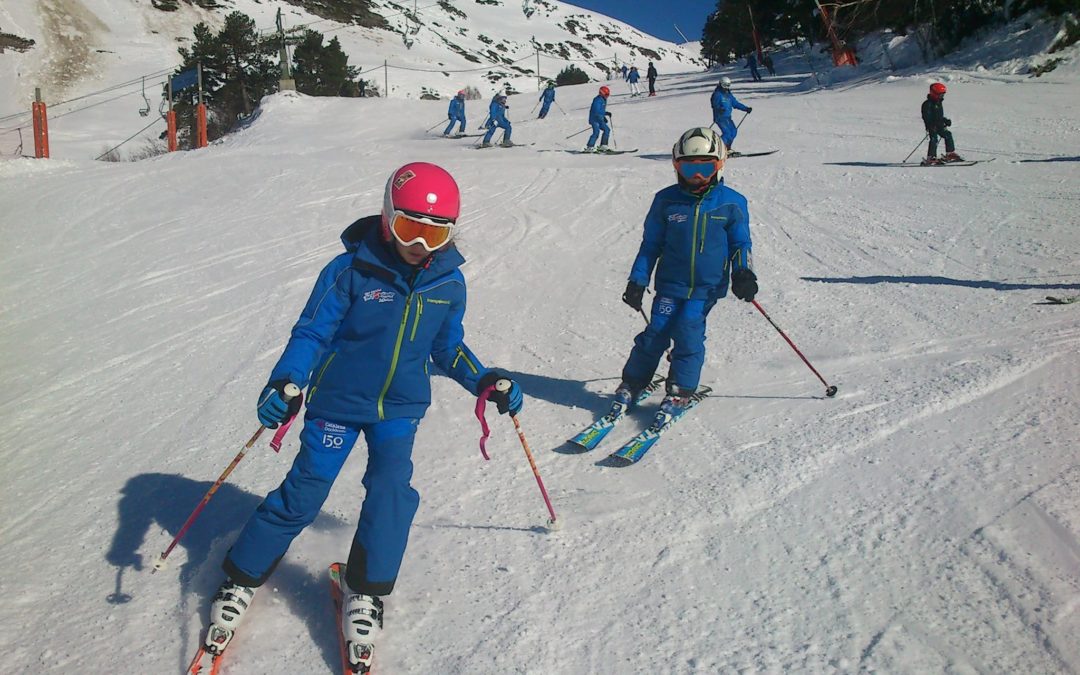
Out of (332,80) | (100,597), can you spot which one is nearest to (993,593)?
(100,597)

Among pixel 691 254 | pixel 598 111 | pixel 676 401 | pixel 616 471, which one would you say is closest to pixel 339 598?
pixel 616 471

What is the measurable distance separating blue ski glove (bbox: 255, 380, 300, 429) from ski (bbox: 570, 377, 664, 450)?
2183 millimetres

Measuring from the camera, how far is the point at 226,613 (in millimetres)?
2824

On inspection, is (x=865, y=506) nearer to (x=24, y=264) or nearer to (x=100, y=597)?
(x=100, y=597)

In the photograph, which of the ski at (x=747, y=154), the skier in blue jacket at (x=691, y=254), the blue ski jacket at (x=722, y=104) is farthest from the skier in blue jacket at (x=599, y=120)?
the skier in blue jacket at (x=691, y=254)

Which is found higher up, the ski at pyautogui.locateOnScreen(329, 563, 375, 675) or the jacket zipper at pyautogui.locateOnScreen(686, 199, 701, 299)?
the jacket zipper at pyautogui.locateOnScreen(686, 199, 701, 299)

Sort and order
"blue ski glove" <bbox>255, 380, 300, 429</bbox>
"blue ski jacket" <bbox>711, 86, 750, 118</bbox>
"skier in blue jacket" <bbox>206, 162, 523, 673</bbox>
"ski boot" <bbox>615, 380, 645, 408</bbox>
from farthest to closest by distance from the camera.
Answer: "blue ski jacket" <bbox>711, 86, 750, 118</bbox> → "ski boot" <bbox>615, 380, 645, 408</bbox> → "skier in blue jacket" <bbox>206, 162, 523, 673</bbox> → "blue ski glove" <bbox>255, 380, 300, 429</bbox>

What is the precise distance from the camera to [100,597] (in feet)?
10.5

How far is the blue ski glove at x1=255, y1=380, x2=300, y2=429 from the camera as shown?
270 centimetres

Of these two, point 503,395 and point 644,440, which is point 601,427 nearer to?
point 644,440

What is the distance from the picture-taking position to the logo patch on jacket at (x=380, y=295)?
2.88 meters

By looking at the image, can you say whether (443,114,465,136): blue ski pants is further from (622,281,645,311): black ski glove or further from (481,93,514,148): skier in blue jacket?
(622,281,645,311): black ski glove

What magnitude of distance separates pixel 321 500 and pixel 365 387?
462 mm

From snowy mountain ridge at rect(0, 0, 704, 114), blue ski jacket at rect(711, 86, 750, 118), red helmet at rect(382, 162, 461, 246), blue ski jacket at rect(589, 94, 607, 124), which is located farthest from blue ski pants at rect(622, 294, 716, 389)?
snowy mountain ridge at rect(0, 0, 704, 114)
